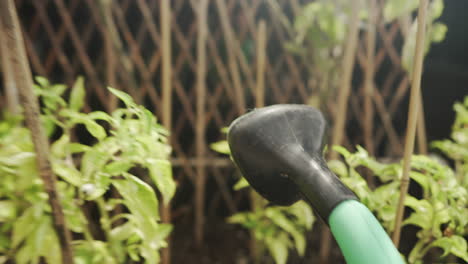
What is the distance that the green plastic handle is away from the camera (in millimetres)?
356

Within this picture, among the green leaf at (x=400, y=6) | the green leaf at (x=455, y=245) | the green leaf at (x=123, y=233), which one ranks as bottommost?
the green leaf at (x=455, y=245)

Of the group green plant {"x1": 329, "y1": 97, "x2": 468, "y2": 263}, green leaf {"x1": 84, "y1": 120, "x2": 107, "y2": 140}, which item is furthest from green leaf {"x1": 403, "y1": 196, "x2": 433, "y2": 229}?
green leaf {"x1": 84, "y1": 120, "x2": 107, "y2": 140}

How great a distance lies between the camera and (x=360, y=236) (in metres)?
0.36

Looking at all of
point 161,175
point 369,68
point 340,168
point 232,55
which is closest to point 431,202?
point 340,168

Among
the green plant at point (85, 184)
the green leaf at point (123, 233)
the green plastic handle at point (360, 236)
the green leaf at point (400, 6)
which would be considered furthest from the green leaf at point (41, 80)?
the green leaf at point (400, 6)

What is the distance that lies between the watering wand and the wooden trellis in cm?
91

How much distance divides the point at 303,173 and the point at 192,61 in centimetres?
124

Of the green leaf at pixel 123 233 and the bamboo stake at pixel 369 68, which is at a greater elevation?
the bamboo stake at pixel 369 68

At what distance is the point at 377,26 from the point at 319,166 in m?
1.57

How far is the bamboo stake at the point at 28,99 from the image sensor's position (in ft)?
1.34

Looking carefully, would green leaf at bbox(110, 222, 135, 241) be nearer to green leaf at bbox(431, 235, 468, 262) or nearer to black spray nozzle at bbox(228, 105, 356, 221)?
black spray nozzle at bbox(228, 105, 356, 221)

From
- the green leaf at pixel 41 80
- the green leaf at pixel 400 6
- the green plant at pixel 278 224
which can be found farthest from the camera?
the green leaf at pixel 400 6

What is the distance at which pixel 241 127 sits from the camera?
17.0 inches

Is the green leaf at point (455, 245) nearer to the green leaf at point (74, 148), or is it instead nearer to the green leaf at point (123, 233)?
the green leaf at point (123, 233)
